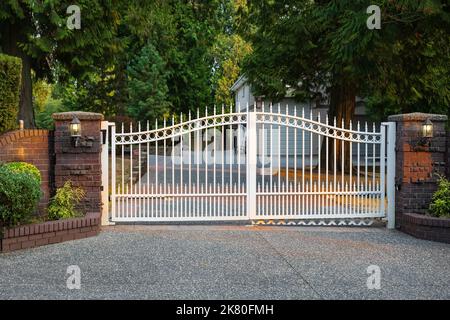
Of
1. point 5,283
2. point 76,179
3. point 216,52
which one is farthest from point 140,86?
point 5,283

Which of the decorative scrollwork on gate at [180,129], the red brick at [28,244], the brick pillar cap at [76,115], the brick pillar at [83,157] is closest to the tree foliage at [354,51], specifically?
the decorative scrollwork on gate at [180,129]

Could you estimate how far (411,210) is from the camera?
9320 millimetres

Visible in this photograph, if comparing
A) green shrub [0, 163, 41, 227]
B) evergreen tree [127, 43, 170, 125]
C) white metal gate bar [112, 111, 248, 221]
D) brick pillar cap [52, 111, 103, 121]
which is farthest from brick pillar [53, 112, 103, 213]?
evergreen tree [127, 43, 170, 125]

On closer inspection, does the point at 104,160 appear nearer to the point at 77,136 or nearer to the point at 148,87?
the point at 77,136

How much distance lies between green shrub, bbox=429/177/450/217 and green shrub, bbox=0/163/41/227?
20.4 feet

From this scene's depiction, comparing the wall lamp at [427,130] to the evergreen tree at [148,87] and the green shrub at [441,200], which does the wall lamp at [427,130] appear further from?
A: the evergreen tree at [148,87]

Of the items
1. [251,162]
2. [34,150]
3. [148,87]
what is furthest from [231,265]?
[148,87]

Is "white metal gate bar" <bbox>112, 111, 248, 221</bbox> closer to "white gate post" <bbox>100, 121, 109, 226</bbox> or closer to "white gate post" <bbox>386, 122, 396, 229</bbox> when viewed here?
"white gate post" <bbox>100, 121, 109, 226</bbox>

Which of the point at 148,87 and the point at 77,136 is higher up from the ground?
the point at 148,87

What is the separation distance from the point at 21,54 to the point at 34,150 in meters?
8.09

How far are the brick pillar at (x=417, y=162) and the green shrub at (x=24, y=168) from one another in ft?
19.6

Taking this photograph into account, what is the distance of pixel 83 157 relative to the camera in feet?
29.5

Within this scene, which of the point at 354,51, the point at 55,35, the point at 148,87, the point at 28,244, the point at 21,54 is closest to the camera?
the point at 28,244

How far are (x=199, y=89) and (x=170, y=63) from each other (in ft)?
10.1
